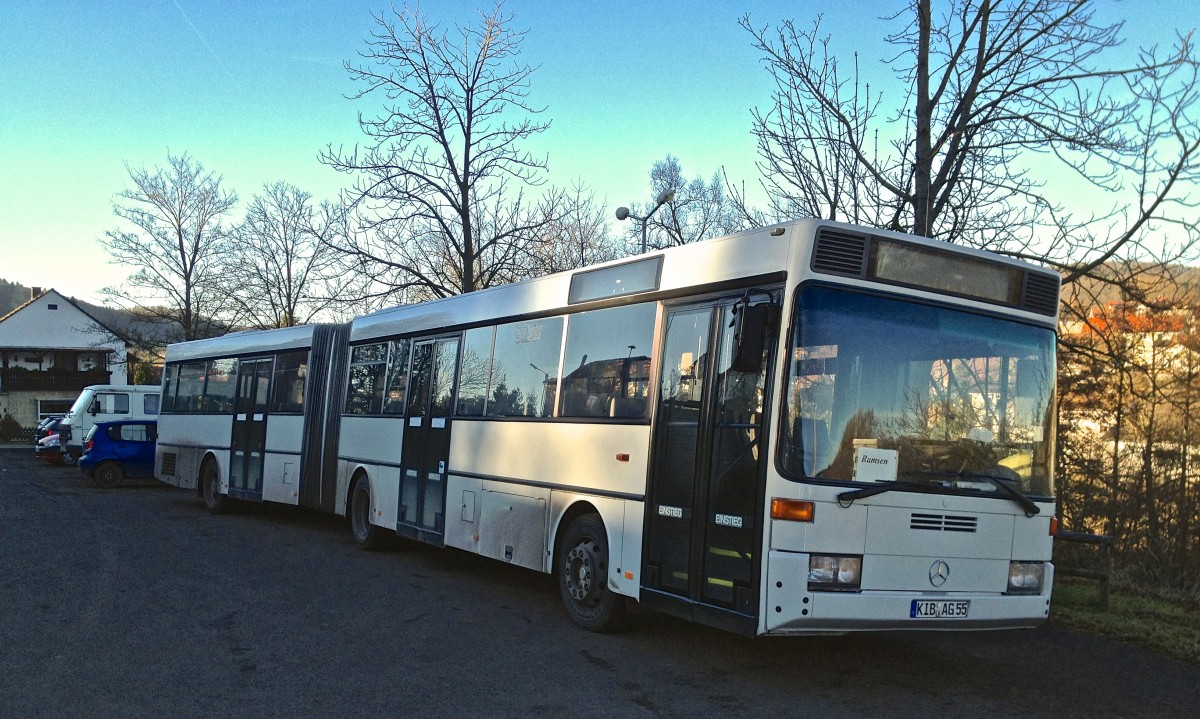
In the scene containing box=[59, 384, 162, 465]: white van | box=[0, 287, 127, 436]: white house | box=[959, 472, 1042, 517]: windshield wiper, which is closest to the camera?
box=[959, 472, 1042, 517]: windshield wiper

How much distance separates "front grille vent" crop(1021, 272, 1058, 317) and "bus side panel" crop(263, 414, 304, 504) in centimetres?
1166

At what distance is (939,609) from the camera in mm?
6867

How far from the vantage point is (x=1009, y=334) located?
7492 millimetres

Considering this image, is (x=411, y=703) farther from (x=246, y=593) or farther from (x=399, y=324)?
(x=399, y=324)

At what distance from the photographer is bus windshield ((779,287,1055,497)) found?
670cm

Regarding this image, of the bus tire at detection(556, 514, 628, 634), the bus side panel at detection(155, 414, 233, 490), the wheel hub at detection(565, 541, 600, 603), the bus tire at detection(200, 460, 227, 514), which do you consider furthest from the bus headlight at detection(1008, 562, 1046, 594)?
the bus tire at detection(200, 460, 227, 514)

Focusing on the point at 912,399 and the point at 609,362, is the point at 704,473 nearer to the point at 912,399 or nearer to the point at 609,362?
the point at 912,399

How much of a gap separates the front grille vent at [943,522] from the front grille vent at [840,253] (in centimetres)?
167

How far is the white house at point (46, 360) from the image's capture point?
3059 inches

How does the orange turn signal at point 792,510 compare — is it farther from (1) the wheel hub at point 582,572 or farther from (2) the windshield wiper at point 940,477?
(1) the wheel hub at point 582,572

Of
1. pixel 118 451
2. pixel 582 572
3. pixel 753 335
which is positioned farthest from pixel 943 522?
pixel 118 451

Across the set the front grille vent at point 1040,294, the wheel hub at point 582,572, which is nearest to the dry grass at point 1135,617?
Answer: the front grille vent at point 1040,294

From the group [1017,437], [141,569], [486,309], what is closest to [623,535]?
[1017,437]

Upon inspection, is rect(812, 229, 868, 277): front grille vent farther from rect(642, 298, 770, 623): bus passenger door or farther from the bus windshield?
rect(642, 298, 770, 623): bus passenger door
